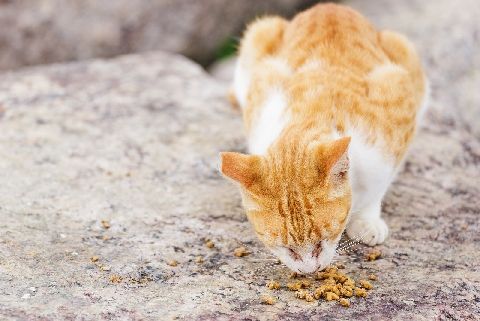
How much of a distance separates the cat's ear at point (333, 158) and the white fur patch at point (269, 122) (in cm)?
56

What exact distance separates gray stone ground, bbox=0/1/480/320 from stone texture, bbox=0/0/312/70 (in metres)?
0.89

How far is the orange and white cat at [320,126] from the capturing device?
3.07m

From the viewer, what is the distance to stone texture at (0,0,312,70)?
674 cm

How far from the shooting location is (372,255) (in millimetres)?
3508

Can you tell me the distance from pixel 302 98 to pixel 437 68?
10.0 feet

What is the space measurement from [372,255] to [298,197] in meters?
0.68

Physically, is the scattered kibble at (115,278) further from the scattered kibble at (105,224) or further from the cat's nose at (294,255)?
the cat's nose at (294,255)

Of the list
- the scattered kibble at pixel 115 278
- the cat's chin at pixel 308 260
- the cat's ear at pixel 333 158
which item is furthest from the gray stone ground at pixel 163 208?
the cat's ear at pixel 333 158

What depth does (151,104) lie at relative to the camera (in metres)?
5.36

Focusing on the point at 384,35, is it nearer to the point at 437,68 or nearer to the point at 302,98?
the point at 302,98

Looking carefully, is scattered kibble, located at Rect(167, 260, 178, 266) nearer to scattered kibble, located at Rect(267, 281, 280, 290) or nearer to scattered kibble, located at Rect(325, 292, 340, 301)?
scattered kibble, located at Rect(267, 281, 280, 290)

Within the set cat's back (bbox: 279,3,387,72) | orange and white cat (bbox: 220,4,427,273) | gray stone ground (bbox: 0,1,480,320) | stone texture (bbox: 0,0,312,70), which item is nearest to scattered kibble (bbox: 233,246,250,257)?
gray stone ground (bbox: 0,1,480,320)

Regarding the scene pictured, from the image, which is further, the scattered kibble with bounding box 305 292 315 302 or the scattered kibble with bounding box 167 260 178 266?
the scattered kibble with bounding box 167 260 178 266

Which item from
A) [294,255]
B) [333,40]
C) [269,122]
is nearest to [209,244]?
[294,255]
